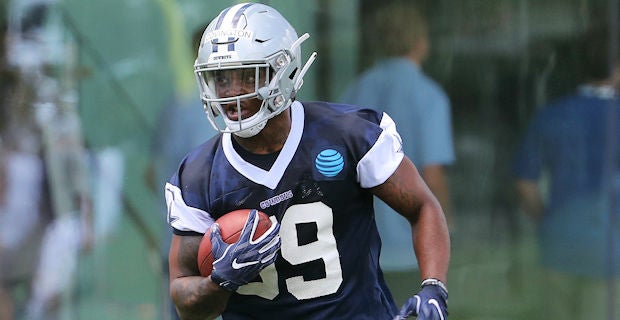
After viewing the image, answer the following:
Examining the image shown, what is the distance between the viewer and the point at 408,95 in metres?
6.54

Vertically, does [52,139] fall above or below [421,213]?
below

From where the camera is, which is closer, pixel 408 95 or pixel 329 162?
pixel 329 162

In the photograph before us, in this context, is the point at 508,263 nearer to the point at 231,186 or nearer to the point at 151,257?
the point at 151,257

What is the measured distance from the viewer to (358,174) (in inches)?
156

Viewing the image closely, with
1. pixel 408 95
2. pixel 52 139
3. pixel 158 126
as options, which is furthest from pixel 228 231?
pixel 52 139

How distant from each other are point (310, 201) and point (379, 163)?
0.79ft

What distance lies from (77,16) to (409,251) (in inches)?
86.1

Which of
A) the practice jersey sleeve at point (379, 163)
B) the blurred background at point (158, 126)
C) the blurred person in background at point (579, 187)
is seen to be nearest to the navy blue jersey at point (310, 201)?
the practice jersey sleeve at point (379, 163)

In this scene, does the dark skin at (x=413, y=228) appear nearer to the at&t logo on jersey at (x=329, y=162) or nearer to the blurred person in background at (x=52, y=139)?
the at&t logo on jersey at (x=329, y=162)

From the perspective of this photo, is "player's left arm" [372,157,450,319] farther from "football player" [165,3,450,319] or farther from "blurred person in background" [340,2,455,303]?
"blurred person in background" [340,2,455,303]

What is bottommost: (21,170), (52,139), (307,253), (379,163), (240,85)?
(21,170)

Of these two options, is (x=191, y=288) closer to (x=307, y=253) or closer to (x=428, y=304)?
(x=307, y=253)

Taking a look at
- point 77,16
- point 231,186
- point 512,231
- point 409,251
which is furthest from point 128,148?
point 231,186

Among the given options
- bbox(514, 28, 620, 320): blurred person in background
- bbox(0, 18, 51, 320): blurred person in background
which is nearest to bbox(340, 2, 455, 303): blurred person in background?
bbox(514, 28, 620, 320): blurred person in background
